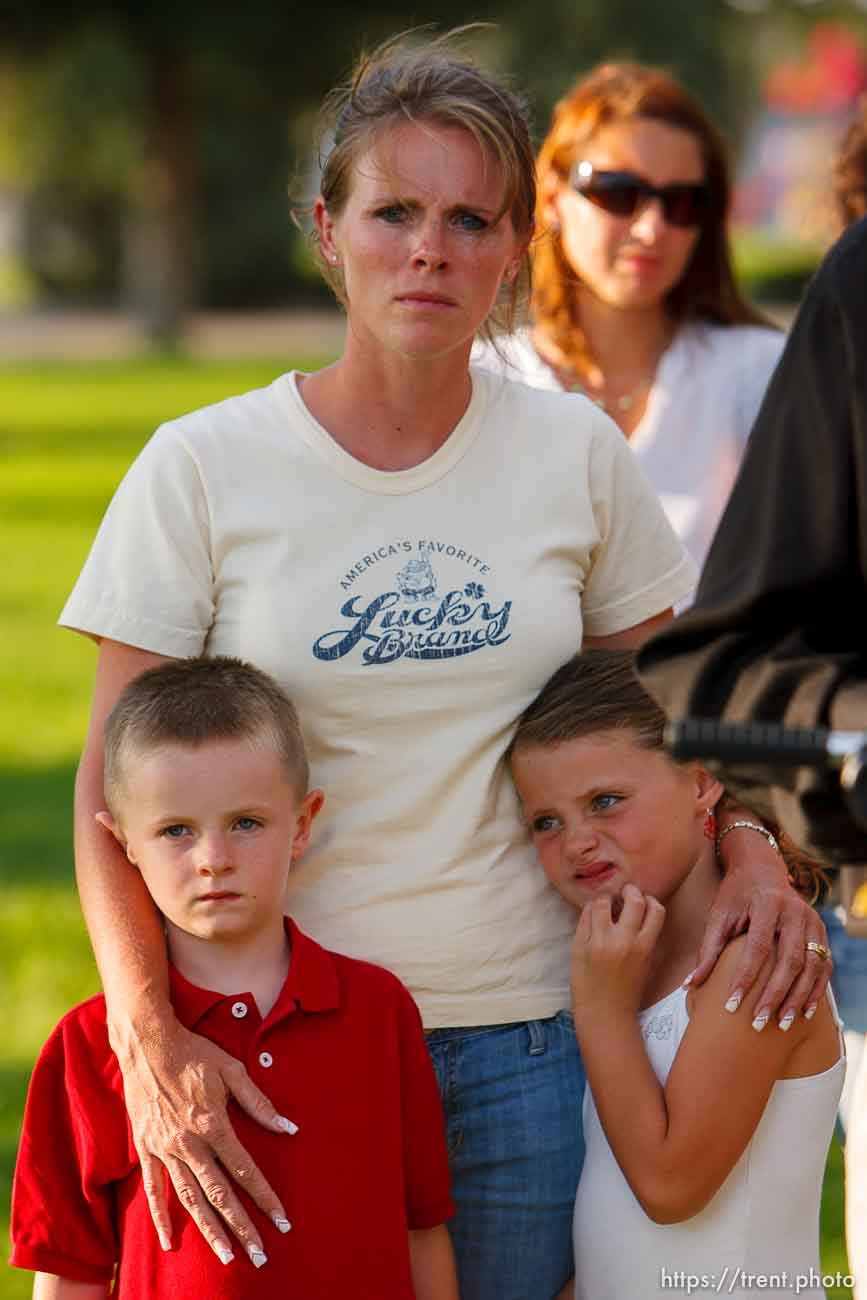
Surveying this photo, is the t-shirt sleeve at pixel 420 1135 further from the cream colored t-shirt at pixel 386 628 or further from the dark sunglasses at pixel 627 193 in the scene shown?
the dark sunglasses at pixel 627 193

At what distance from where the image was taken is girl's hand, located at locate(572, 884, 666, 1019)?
2887 mm

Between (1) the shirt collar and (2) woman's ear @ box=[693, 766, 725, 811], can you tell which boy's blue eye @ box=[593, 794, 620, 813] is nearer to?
(2) woman's ear @ box=[693, 766, 725, 811]

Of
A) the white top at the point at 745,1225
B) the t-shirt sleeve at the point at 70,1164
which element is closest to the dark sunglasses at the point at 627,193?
the white top at the point at 745,1225

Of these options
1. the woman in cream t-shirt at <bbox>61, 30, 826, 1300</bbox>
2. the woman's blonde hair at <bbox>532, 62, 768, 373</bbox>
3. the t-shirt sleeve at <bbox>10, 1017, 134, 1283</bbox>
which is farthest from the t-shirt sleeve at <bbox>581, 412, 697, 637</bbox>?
the woman's blonde hair at <bbox>532, 62, 768, 373</bbox>

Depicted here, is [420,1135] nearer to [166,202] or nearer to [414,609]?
[414,609]

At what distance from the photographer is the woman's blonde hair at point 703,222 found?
4.58 meters

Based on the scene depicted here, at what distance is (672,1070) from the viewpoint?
113 inches

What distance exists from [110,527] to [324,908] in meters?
0.65

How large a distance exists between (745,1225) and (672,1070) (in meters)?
0.24

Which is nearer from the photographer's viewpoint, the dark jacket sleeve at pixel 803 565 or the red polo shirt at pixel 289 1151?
the dark jacket sleeve at pixel 803 565

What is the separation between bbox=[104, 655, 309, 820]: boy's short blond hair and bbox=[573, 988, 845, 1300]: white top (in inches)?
28.9

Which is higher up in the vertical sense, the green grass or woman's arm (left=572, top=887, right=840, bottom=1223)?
the green grass

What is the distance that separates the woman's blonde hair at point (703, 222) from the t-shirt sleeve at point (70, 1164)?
2313mm

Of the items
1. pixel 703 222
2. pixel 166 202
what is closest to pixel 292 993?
pixel 703 222
